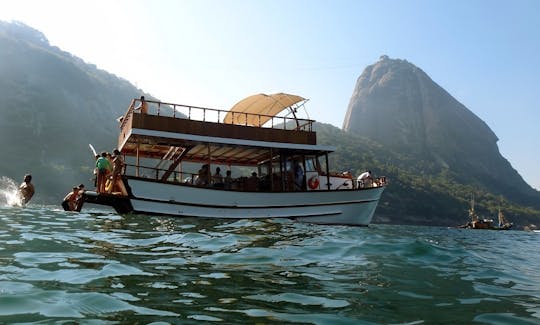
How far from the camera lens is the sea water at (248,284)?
3076 millimetres

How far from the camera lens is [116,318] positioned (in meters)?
2.86

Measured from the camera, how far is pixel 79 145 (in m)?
86.3

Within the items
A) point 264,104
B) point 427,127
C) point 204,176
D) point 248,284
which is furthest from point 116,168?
point 427,127

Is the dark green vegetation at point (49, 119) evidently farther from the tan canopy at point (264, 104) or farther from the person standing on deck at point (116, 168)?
the person standing on deck at point (116, 168)

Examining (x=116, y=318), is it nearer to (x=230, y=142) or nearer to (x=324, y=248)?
(x=324, y=248)

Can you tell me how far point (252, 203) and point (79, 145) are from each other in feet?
266

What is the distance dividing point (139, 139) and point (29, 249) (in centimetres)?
1037

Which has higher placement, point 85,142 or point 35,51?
point 35,51

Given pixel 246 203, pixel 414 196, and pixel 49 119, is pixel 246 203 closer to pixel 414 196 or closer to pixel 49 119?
pixel 49 119

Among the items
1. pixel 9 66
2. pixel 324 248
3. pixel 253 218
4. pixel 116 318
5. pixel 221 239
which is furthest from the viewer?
pixel 9 66

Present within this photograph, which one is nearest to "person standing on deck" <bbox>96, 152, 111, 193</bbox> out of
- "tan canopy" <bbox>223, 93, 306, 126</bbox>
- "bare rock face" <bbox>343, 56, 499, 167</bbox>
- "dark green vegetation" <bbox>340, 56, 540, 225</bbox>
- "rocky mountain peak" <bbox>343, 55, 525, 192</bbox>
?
"tan canopy" <bbox>223, 93, 306, 126</bbox>

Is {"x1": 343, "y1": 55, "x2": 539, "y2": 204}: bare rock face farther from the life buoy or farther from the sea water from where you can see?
the sea water

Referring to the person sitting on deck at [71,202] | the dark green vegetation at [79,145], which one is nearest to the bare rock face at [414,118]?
the dark green vegetation at [79,145]

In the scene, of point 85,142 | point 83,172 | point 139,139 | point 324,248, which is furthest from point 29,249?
point 85,142
